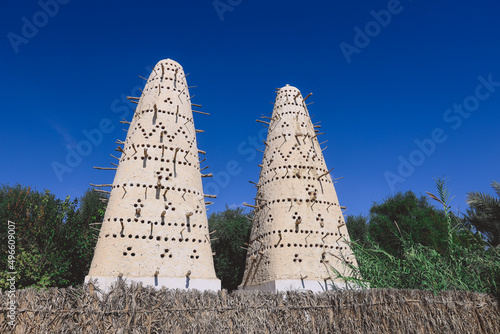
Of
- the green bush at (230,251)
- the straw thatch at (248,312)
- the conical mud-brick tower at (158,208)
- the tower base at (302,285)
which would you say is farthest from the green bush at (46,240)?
the straw thatch at (248,312)

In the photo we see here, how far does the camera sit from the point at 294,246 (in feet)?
43.1

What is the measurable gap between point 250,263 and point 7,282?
10879mm

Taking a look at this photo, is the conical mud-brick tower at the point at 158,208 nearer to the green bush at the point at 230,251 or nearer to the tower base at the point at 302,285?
the tower base at the point at 302,285

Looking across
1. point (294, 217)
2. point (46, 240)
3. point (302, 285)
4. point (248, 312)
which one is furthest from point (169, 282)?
point (46, 240)

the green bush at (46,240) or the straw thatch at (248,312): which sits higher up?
the green bush at (46,240)

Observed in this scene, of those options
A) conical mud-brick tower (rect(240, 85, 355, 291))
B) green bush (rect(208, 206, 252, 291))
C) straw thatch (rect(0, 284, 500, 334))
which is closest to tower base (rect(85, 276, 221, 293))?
conical mud-brick tower (rect(240, 85, 355, 291))

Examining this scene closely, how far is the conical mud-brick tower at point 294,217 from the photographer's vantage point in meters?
12.8

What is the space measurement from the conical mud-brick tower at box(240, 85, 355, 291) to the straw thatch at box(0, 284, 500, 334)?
11.9 feet

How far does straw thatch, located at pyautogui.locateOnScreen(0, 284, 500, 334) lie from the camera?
Answer: 243 inches

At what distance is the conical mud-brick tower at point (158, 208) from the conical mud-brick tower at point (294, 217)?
2546 millimetres

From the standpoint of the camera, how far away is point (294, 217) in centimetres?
1380

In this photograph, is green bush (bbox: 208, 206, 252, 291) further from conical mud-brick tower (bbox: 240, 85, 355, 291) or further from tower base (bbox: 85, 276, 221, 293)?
tower base (bbox: 85, 276, 221, 293)

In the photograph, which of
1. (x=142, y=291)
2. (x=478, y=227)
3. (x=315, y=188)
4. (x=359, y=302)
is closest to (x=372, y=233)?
(x=478, y=227)

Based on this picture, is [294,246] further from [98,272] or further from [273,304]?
[98,272]
